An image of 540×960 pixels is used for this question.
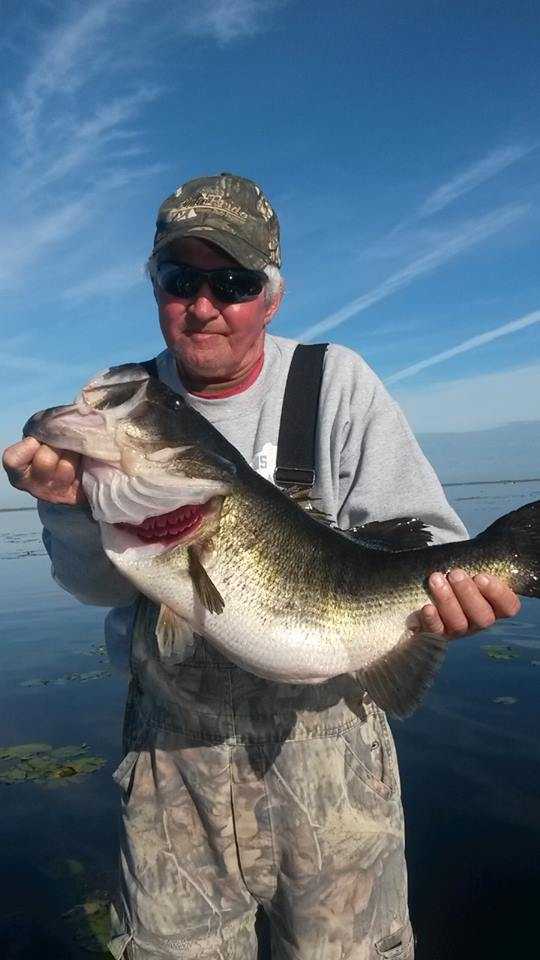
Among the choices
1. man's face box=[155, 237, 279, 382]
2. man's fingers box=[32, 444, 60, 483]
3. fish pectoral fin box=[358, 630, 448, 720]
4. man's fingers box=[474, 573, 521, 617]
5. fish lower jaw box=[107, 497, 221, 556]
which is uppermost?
man's face box=[155, 237, 279, 382]

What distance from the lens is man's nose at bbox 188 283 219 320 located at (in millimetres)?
3443

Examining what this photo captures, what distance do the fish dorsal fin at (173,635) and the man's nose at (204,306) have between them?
146 centimetres

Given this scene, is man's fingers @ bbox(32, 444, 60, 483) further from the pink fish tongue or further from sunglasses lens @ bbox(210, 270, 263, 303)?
sunglasses lens @ bbox(210, 270, 263, 303)

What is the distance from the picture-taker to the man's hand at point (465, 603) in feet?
10.0

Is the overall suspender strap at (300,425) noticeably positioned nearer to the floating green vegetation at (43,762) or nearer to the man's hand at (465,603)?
the man's hand at (465,603)

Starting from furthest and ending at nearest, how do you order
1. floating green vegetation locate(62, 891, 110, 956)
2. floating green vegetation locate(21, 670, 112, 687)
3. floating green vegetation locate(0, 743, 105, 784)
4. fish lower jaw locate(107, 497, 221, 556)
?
floating green vegetation locate(21, 670, 112, 687)
floating green vegetation locate(0, 743, 105, 784)
floating green vegetation locate(62, 891, 110, 956)
fish lower jaw locate(107, 497, 221, 556)

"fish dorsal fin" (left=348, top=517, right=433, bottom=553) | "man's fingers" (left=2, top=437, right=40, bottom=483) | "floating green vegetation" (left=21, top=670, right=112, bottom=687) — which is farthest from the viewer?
"floating green vegetation" (left=21, top=670, right=112, bottom=687)

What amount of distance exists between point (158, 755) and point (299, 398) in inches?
73.7

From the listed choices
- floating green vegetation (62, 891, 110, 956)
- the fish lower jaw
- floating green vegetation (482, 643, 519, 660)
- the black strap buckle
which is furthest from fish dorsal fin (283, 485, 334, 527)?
floating green vegetation (482, 643, 519, 660)

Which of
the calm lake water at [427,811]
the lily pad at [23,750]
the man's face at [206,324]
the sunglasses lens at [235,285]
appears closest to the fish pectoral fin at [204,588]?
the man's face at [206,324]

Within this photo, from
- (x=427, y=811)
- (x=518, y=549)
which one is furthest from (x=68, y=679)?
(x=518, y=549)

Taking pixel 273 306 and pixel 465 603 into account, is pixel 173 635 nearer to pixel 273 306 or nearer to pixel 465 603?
pixel 465 603

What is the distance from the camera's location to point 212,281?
351 cm

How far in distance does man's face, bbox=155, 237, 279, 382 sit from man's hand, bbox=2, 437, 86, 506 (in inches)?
38.7
